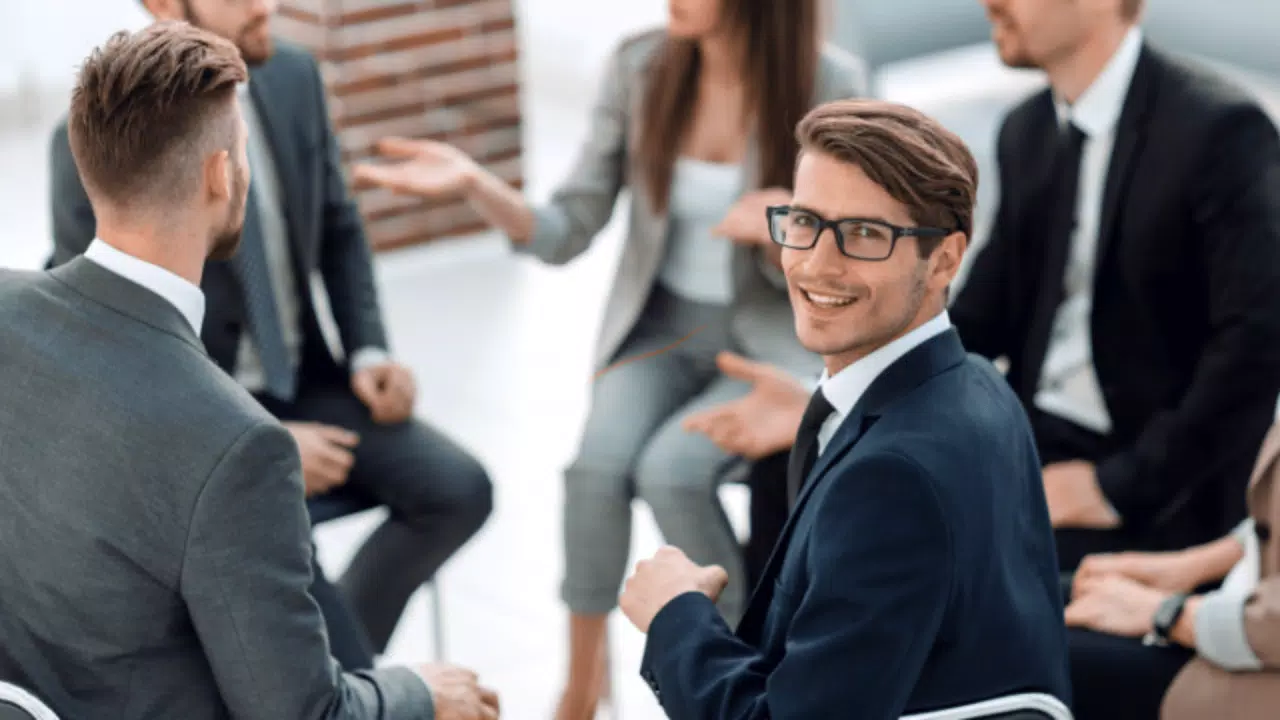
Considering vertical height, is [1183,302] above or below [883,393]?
below

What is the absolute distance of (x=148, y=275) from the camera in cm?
171

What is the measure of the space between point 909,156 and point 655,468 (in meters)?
1.21

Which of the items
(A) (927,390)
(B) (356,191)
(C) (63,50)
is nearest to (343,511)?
(A) (927,390)

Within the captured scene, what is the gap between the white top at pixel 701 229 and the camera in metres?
2.91

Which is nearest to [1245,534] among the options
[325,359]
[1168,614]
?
[1168,614]

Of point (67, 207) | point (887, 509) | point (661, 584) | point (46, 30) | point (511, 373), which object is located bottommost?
point (511, 373)

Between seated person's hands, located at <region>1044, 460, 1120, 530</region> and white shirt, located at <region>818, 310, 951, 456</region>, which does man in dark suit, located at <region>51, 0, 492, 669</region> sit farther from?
white shirt, located at <region>818, 310, 951, 456</region>

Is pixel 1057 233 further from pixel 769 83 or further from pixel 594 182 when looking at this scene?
pixel 594 182

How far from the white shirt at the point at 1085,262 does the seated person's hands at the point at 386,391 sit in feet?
3.60

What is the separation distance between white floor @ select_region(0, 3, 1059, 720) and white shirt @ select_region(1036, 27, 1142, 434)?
2.53ft

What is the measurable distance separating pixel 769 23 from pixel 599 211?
0.47 metres

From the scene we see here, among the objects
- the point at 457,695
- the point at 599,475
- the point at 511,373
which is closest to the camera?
the point at 457,695

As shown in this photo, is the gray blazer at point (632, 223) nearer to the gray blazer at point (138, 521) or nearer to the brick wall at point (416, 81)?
the gray blazer at point (138, 521)

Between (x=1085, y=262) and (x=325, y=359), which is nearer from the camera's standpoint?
(x=1085, y=262)
